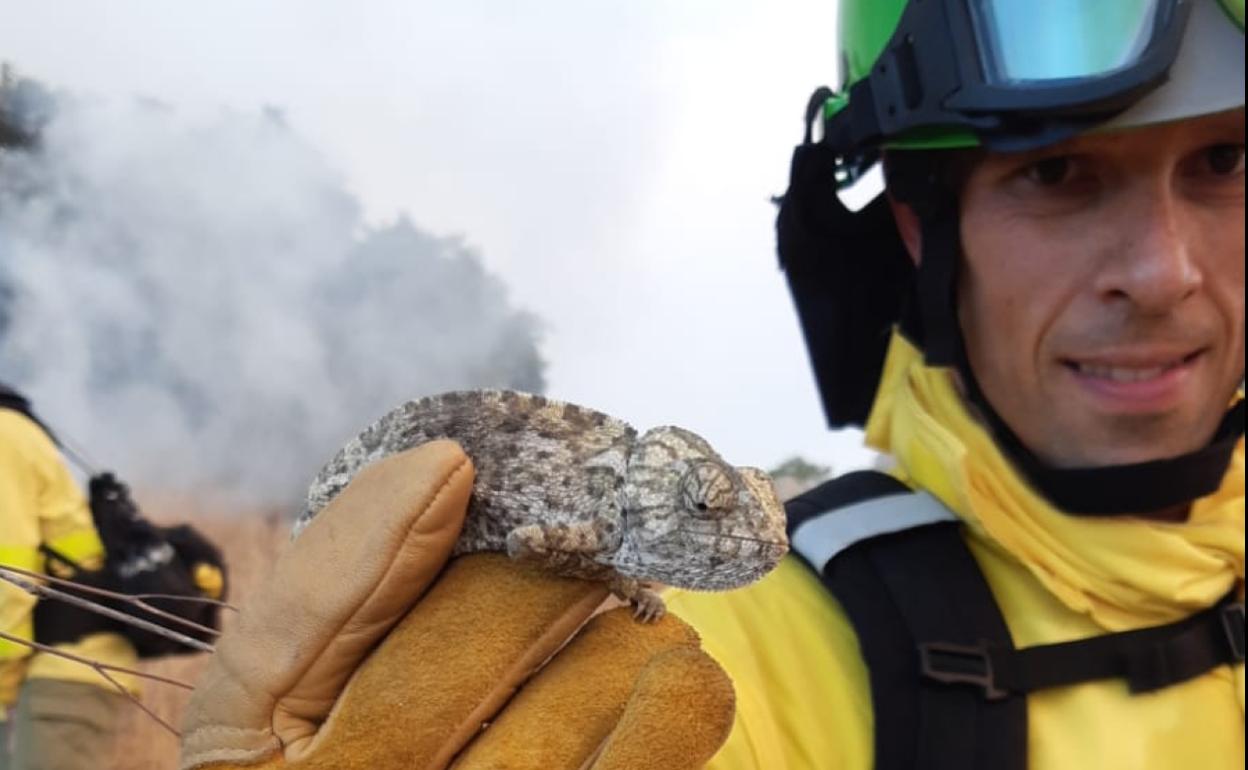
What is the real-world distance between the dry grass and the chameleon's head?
1.24 m

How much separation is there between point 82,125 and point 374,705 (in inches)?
53.7

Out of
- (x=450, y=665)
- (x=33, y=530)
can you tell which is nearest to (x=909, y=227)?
(x=450, y=665)

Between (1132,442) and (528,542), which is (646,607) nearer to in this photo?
(528,542)

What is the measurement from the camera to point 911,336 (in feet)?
4.16

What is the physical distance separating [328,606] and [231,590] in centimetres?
135

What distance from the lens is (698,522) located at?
63 cm

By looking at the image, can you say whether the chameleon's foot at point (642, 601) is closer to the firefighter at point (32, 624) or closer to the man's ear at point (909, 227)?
the man's ear at point (909, 227)

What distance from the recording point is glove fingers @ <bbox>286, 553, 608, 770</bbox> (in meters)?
0.63

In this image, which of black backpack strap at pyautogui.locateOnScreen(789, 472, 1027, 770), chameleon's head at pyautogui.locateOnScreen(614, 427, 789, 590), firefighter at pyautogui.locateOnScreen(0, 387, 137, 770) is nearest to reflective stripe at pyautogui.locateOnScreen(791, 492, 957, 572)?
black backpack strap at pyautogui.locateOnScreen(789, 472, 1027, 770)

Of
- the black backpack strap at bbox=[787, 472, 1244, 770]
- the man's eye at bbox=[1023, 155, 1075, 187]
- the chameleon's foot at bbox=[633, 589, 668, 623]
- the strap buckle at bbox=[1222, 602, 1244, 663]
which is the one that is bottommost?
the strap buckle at bbox=[1222, 602, 1244, 663]

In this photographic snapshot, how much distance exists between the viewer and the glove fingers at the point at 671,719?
621mm

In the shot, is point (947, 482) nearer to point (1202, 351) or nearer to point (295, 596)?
point (1202, 351)

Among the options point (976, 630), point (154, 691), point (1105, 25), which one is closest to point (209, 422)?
point (154, 691)

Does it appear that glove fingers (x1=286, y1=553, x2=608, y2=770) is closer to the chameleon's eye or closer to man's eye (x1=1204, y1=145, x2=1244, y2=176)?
the chameleon's eye
